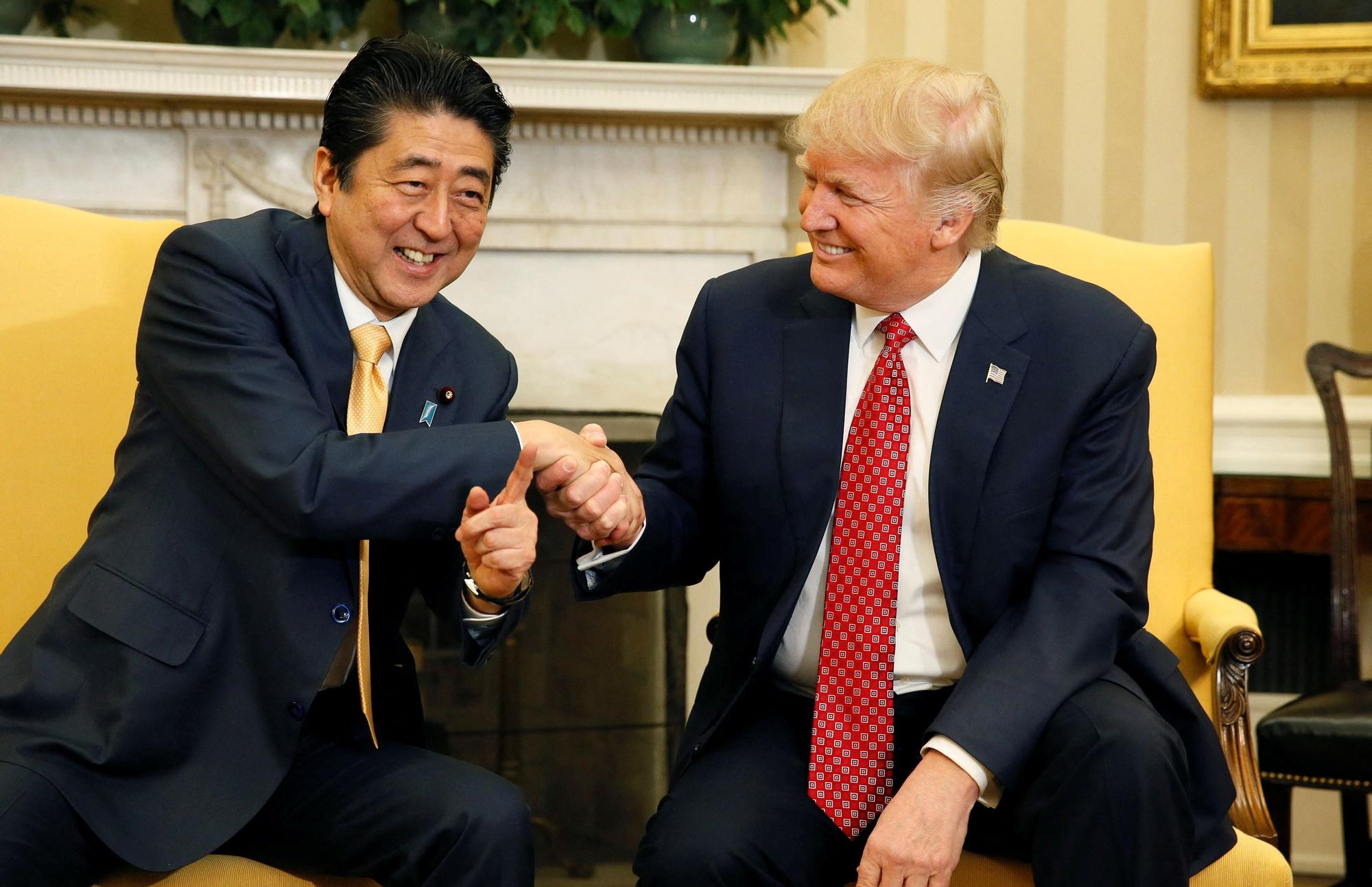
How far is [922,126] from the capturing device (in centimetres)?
169

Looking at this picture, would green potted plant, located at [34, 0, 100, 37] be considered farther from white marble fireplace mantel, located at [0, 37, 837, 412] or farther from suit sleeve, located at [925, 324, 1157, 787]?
suit sleeve, located at [925, 324, 1157, 787]

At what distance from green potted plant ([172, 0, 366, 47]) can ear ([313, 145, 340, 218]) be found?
88 cm

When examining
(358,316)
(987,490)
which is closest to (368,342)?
(358,316)

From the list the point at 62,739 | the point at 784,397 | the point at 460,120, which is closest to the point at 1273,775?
the point at 784,397

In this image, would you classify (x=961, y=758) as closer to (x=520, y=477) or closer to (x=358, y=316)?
(x=520, y=477)

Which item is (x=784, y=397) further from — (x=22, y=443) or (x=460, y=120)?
(x=22, y=443)

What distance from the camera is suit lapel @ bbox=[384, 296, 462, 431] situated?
5.72ft

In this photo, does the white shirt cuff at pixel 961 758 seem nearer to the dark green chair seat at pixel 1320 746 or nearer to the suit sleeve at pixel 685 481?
the suit sleeve at pixel 685 481

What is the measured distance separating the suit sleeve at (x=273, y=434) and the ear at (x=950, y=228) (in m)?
0.61

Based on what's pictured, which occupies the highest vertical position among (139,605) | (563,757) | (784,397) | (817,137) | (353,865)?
(817,137)

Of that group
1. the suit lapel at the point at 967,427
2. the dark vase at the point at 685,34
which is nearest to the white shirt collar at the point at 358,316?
the suit lapel at the point at 967,427

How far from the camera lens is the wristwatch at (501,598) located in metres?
1.69

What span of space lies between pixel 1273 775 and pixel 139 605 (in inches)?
73.4

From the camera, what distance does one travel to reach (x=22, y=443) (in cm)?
196
